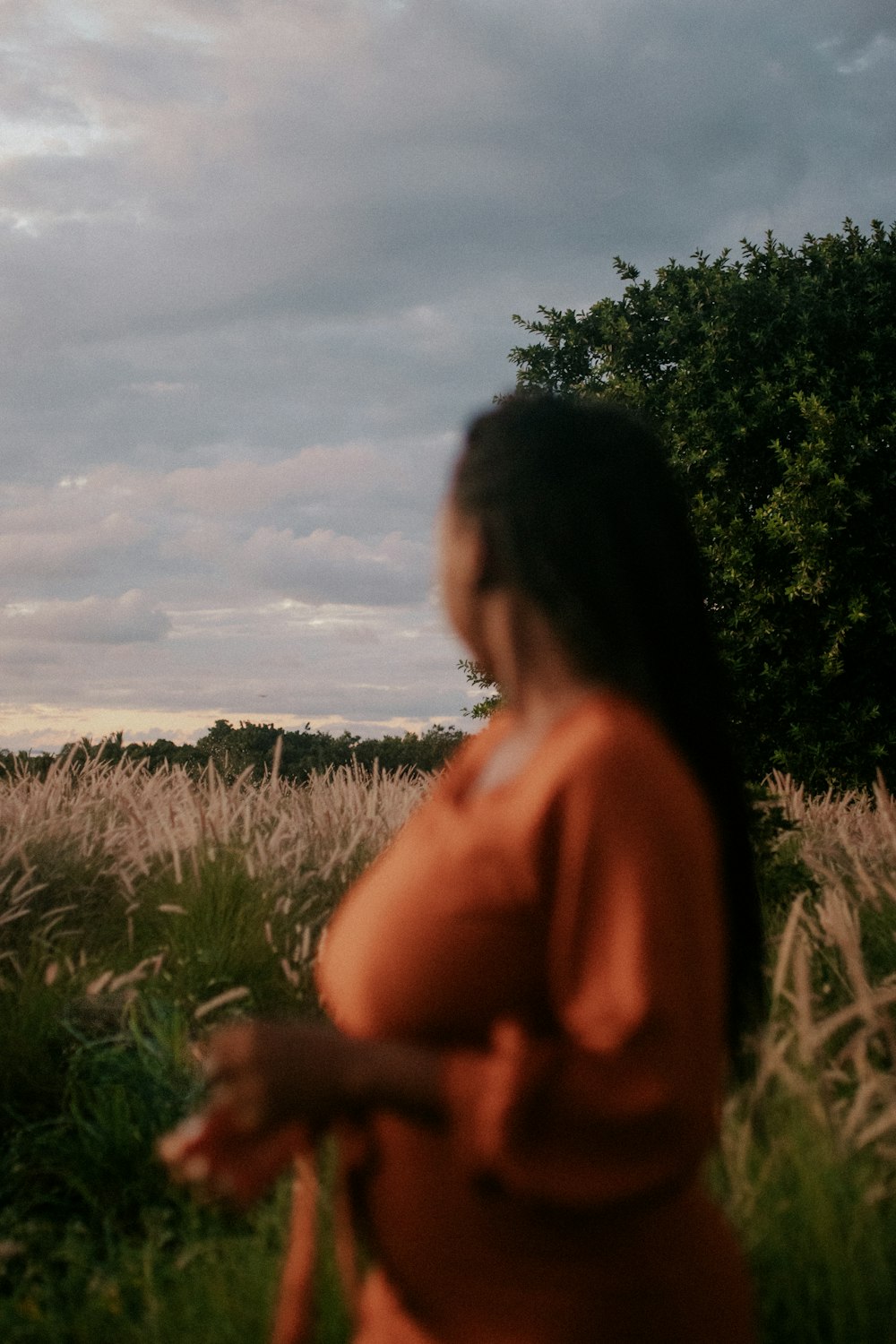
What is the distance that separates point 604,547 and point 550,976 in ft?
1.71

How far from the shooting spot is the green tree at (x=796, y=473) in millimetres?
11453

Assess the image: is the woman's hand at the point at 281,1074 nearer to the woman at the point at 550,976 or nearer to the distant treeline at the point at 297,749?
the woman at the point at 550,976

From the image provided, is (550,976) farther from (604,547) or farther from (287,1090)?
(604,547)

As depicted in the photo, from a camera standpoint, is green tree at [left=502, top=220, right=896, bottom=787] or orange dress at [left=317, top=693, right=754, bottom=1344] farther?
green tree at [left=502, top=220, right=896, bottom=787]

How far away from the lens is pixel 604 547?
→ 4.81 feet

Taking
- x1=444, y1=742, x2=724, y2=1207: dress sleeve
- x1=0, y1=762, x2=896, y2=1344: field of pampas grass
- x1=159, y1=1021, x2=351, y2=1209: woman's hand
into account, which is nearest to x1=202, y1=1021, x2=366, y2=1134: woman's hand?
x1=159, y1=1021, x2=351, y2=1209: woman's hand

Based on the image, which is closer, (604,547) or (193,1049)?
(604,547)

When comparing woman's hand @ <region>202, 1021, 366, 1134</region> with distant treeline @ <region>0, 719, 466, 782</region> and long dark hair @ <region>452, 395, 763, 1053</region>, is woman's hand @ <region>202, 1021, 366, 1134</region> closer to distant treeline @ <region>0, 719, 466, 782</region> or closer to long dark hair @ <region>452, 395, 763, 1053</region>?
long dark hair @ <region>452, 395, 763, 1053</region>

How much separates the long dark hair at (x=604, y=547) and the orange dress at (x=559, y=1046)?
0.10 meters

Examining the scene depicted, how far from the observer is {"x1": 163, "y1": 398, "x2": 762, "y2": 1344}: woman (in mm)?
1289

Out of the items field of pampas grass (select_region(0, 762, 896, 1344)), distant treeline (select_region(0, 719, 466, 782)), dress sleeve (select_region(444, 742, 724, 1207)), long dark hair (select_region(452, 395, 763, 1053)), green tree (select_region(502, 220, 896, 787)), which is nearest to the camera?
dress sleeve (select_region(444, 742, 724, 1207))

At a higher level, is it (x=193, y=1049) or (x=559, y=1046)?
(x=559, y=1046)

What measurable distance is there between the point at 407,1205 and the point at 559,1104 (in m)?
0.30

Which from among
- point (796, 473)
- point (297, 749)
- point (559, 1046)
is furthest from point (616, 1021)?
point (297, 749)
